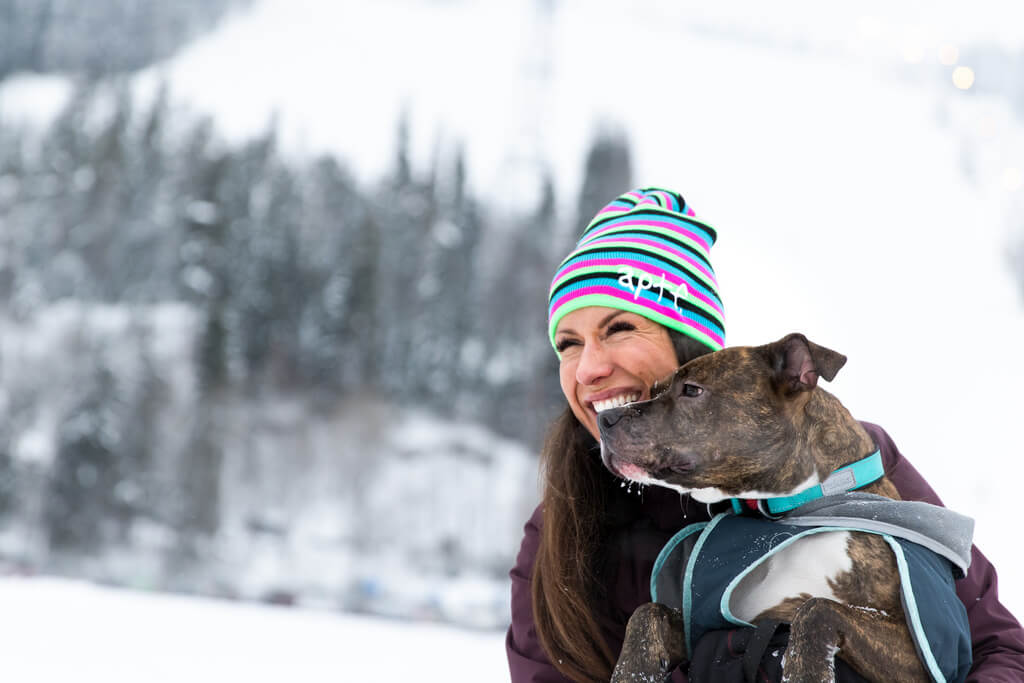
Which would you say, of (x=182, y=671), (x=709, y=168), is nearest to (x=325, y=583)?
(x=182, y=671)

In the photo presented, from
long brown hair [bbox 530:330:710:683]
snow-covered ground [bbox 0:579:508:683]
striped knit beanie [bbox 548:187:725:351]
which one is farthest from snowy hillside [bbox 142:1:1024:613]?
long brown hair [bbox 530:330:710:683]

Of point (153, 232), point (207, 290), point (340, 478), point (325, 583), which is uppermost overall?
point (153, 232)

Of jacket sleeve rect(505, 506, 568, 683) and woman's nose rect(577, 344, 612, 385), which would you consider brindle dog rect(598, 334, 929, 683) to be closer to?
woman's nose rect(577, 344, 612, 385)

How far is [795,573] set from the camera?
1346 millimetres

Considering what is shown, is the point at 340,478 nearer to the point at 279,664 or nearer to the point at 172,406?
the point at 172,406

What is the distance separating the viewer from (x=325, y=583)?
224 inches

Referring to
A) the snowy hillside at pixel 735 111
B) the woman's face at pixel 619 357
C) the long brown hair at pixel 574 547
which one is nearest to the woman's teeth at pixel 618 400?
the woman's face at pixel 619 357

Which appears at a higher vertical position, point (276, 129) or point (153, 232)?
point (276, 129)

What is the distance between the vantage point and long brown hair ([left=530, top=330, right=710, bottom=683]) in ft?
5.07

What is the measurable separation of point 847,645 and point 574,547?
0.52 metres

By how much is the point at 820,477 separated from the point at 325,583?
15.8 feet

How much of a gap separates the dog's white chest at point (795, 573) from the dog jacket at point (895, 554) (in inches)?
0.8

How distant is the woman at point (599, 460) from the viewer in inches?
61.7

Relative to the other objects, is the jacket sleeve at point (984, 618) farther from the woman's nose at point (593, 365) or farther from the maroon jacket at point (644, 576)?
the woman's nose at point (593, 365)
